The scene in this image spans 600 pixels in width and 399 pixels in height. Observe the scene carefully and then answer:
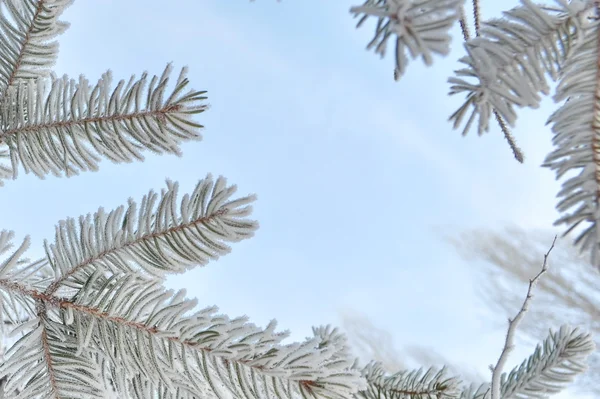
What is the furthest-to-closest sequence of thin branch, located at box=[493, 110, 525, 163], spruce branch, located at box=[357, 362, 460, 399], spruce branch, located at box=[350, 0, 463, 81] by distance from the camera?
spruce branch, located at box=[357, 362, 460, 399] < thin branch, located at box=[493, 110, 525, 163] < spruce branch, located at box=[350, 0, 463, 81]

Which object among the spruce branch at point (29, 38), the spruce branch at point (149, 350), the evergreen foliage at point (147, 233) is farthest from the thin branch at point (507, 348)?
the spruce branch at point (29, 38)

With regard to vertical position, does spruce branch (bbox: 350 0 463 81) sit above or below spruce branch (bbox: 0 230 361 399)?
above

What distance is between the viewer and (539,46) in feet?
0.60

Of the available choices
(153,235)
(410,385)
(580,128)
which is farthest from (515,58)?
(410,385)

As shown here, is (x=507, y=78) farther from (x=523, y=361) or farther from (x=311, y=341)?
(x=523, y=361)

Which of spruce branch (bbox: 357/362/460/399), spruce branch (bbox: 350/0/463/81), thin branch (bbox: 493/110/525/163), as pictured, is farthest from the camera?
spruce branch (bbox: 357/362/460/399)

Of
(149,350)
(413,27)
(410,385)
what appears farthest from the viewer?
(410,385)

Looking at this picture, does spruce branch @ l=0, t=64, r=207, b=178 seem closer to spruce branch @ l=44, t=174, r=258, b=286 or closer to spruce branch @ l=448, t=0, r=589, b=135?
spruce branch @ l=44, t=174, r=258, b=286

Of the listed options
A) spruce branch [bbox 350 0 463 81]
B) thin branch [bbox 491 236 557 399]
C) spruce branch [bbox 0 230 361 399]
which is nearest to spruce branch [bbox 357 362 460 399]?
thin branch [bbox 491 236 557 399]

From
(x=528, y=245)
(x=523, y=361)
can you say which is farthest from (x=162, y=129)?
(x=528, y=245)

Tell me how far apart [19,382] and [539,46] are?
0.26 m

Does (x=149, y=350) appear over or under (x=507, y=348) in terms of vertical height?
under

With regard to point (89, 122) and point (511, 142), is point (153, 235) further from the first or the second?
point (511, 142)

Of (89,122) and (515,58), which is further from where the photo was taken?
(89,122)
